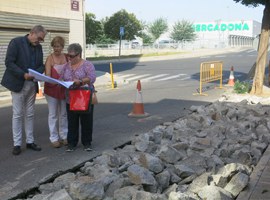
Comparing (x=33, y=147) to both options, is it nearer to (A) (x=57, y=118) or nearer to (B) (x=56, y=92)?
(A) (x=57, y=118)

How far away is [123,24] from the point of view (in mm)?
52062

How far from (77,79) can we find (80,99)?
0.31 meters

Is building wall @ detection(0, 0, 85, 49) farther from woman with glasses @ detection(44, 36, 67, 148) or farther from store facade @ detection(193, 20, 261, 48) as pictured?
store facade @ detection(193, 20, 261, 48)

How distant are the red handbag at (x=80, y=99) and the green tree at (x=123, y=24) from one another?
153 feet

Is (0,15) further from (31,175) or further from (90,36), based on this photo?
(90,36)

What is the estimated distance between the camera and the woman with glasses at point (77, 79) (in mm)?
6129

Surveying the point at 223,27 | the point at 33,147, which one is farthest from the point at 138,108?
the point at 223,27

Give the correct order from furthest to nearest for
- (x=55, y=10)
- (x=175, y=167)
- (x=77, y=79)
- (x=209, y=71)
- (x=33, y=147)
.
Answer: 1. (x=55, y=10)
2. (x=209, y=71)
3. (x=33, y=147)
4. (x=77, y=79)
5. (x=175, y=167)

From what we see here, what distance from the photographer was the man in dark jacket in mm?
5871

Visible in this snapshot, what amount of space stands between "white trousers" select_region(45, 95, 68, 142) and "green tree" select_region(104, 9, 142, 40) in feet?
152

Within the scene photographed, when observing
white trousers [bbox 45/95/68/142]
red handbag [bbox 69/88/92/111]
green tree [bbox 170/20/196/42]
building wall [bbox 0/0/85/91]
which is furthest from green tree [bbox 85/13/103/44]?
red handbag [bbox 69/88/92/111]

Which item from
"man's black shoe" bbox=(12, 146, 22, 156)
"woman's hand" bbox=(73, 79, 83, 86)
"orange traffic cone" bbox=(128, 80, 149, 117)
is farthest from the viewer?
"orange traffic cone" bbox=(128, 80, 149, 117)

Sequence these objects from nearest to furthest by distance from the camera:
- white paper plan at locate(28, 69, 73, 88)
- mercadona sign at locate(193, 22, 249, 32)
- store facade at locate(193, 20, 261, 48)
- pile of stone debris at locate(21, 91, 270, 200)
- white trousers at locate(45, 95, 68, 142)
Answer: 1. pile of stone debris at locate(21, 91, 270, 200)
2. white paper plan at locate(28, 69, 73, 88)
3. white trousers at locate(45, 95, 68, 142)
4. store facade at locate(193, 20, 261, 48)
5. mercadona sign at locate(193, 22, 249, 32)

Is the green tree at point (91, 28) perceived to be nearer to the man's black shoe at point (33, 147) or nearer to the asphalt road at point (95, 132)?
the asphalt road at point (95, 132)
